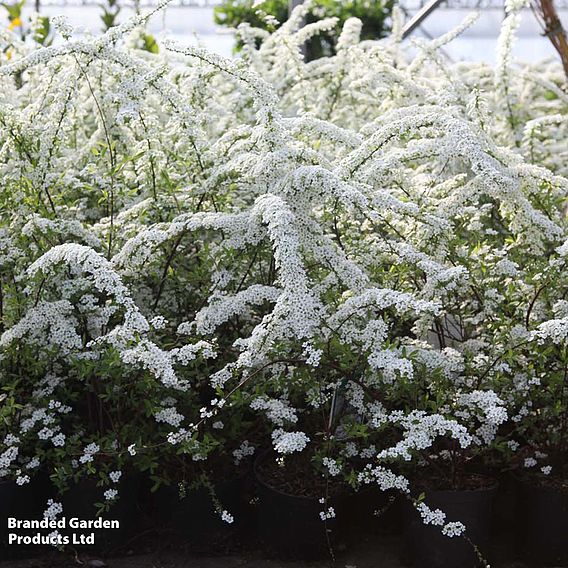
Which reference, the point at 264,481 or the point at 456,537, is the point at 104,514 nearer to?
the point at 264,481

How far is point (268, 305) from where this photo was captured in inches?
116

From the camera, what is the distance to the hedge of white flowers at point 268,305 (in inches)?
98.5

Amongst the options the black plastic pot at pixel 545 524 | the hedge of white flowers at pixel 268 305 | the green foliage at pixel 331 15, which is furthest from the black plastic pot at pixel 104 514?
the green foliage at pixel 331 15

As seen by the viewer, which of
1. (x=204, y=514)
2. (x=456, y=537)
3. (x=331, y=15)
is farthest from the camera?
(x=331, y=15)

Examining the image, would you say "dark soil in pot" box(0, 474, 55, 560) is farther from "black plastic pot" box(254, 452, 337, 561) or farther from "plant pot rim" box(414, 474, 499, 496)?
"plant pot rim" box(414, 474, 499, 496)

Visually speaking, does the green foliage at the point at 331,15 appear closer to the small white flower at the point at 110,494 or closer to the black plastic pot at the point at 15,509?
the black plastic pot at the point at 15,509

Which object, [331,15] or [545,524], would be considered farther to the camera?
[331,15]

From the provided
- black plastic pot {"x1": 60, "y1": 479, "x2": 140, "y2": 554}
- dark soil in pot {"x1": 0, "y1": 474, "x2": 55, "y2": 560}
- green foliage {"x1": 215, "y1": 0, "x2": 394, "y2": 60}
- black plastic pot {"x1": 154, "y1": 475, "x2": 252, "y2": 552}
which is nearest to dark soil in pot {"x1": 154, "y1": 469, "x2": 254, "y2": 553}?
black plastic pot {"x1": 154, "y1": 475, "x2": 252, "y2": 552}

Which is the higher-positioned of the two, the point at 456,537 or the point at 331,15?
the point at 331,15

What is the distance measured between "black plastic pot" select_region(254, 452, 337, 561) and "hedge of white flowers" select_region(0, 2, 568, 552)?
9 cm

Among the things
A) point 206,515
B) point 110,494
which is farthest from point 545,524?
point 110,494

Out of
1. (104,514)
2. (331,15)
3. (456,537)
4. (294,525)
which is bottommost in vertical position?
(456,537)

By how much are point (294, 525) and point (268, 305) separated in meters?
0.74

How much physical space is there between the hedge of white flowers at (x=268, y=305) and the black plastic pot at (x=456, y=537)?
6cm
